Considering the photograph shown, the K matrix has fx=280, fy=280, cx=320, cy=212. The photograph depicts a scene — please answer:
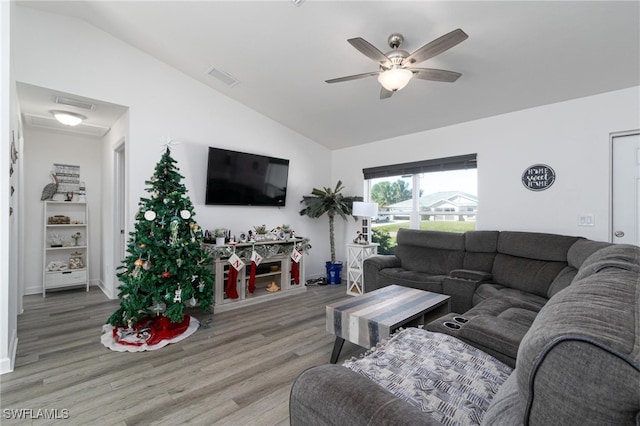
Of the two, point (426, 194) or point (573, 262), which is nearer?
point (573, 262)

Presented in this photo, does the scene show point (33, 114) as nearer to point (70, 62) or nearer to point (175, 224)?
point (70, 62)

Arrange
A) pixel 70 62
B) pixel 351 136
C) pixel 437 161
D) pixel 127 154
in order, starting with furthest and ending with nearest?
pixel 351 136, pixel 437 161, pixel 127 154, pixel 70 62

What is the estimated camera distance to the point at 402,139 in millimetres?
4559

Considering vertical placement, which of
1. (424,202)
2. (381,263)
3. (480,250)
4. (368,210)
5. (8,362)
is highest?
(424,202)

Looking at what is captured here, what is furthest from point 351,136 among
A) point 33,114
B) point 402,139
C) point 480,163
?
point 33,114

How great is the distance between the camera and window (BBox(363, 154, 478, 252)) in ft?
13.0

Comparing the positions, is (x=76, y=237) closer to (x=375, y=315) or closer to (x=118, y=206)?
(x=118, y=206)

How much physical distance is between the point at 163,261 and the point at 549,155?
14.3 ft

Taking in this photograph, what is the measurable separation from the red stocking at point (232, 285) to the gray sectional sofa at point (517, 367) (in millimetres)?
2438

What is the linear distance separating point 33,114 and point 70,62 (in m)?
1.17

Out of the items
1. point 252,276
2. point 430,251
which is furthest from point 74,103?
point 430,251

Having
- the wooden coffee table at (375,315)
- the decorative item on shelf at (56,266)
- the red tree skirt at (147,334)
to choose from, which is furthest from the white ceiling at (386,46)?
the decorative item on shelf at (56,266)

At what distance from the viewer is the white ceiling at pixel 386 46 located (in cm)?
221

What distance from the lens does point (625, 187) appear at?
112 inches
